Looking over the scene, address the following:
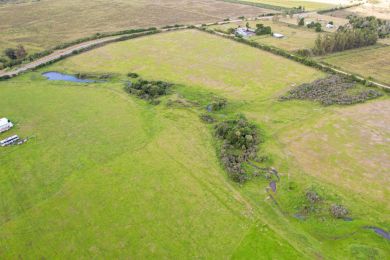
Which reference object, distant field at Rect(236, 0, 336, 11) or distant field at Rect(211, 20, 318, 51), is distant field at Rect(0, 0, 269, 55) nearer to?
distant field at Rect(236, 0, 336, 11)

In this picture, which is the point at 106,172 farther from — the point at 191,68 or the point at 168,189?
the point at 191,68

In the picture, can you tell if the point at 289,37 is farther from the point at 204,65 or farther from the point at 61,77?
the point at 61,77

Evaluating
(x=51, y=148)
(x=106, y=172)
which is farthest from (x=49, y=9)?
(x=106, y=172)

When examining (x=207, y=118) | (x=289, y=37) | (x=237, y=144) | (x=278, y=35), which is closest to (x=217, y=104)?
(x=207, y=118)

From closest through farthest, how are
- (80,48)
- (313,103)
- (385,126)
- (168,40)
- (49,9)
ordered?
(385,126) < (313,103) < (80,48) < (168,40) < (49,9)

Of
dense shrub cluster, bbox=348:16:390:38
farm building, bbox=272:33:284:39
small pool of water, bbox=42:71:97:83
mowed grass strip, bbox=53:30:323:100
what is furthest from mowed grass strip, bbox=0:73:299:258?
dense shrub cluster, bbox=348:16:390:38
